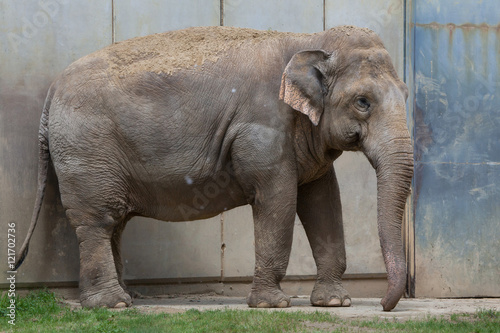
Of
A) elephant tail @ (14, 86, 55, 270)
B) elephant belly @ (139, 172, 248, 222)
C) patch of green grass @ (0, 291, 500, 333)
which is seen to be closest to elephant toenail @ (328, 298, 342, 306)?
patch of green grass @ (0, 291, 500, 333)

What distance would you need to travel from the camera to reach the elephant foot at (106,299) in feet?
28.3

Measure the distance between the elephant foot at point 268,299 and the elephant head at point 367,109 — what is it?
1039 millimetres

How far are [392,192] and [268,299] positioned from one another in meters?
1.57

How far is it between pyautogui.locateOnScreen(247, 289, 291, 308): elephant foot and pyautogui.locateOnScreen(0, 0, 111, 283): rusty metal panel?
2285 mm

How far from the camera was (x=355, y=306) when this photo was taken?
8969mm

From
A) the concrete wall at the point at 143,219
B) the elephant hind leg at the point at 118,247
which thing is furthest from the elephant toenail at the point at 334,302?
the elephant hind leg at the point at 118,247

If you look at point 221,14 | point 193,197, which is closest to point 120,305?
point 193,197

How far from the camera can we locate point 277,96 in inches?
342

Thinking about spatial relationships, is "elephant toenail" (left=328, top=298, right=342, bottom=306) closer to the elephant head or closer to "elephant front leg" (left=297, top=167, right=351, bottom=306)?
"elephant front leg" (left=297, top=167, right=351, bottom=306)

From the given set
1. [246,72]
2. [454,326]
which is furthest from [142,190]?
[454,326]

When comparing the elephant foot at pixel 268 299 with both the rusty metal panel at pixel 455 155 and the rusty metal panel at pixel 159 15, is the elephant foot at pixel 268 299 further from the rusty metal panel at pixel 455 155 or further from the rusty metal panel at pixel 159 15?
the rusty metal panel at pixel 159 15

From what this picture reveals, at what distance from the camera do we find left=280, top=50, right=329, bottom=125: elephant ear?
27.8 ft
